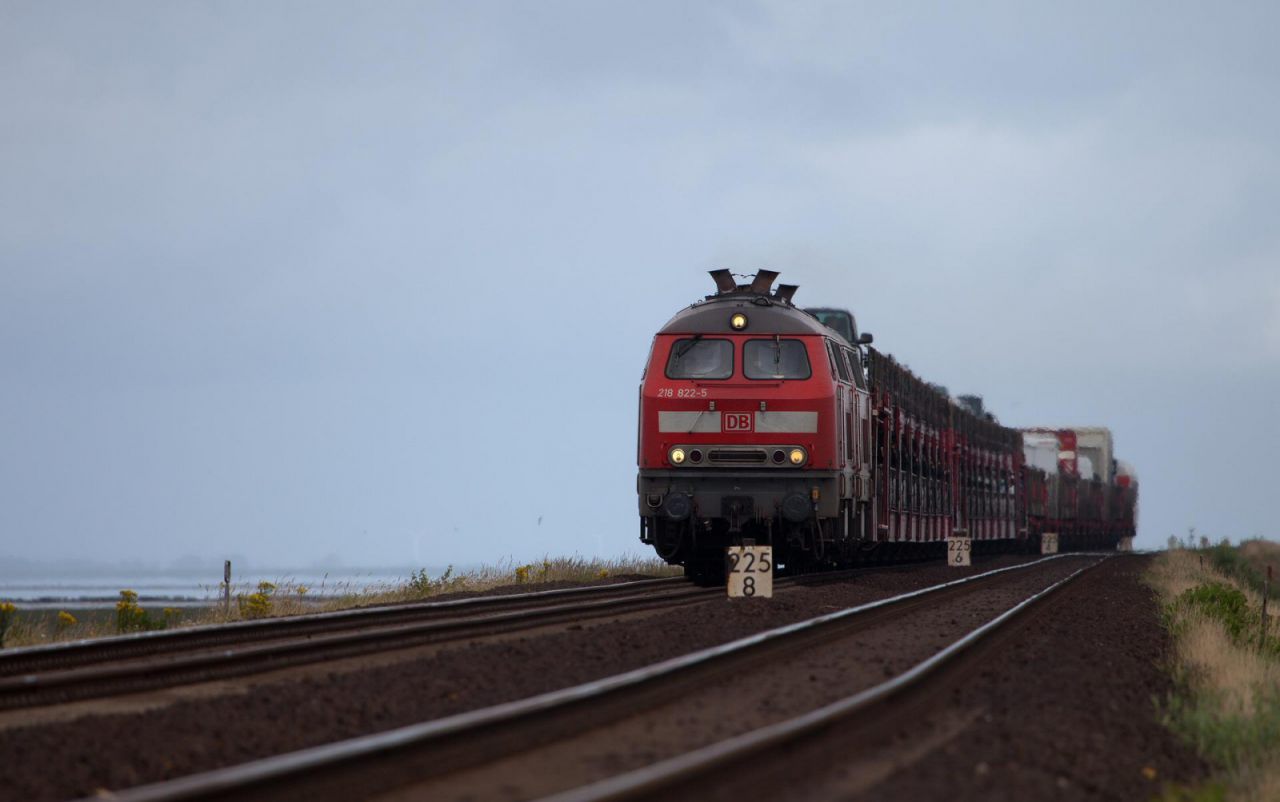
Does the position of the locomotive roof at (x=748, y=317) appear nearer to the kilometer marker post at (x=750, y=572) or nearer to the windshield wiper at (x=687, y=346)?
the windshield wiper at (x=687, y=346)

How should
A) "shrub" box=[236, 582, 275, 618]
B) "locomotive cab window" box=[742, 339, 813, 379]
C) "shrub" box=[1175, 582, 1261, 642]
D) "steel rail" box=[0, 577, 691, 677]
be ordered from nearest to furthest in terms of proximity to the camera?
"steel rail" box=[0, 577, 691, 677] → "shrub" box=[236, 582, 275, 618] → "shrub" box=[1175, 582, 1261, 642] → "locomotive cab window" box=[742, 339, 813, 379]

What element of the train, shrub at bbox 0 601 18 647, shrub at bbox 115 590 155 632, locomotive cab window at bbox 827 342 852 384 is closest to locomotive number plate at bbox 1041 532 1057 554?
the train

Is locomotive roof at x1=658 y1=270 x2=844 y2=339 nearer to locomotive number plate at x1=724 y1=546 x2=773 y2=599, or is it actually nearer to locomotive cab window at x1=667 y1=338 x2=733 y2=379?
locomotive cab window at x1=667 y1=338 x2=733 y2=379

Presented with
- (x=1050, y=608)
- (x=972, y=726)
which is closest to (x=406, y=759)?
A: (x=972, y=726)

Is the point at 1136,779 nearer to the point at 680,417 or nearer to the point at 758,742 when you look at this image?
the point at 758,742

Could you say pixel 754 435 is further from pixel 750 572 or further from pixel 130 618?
pixel 130 618

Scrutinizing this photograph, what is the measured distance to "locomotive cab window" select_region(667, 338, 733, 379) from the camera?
18.0 m

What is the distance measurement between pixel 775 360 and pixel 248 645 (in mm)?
8782

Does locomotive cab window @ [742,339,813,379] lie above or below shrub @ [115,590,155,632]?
above

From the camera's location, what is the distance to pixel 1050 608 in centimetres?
1641

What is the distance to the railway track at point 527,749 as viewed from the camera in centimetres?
507

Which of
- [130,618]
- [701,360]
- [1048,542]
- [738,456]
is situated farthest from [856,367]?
[1048,542]

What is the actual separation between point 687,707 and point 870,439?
45.5ft

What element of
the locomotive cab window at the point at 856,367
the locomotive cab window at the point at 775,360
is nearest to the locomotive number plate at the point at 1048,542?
the locomotive cab window at the point at 856,367
